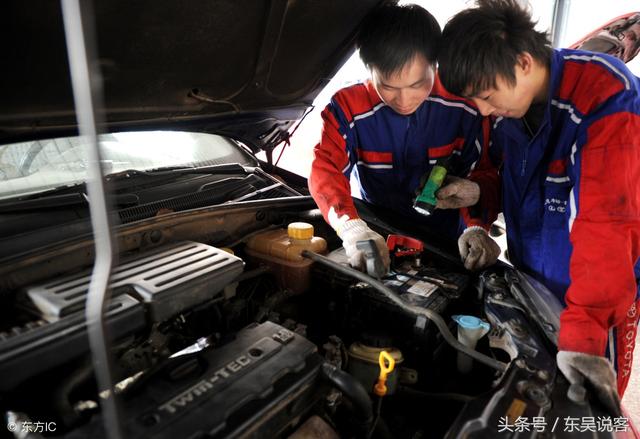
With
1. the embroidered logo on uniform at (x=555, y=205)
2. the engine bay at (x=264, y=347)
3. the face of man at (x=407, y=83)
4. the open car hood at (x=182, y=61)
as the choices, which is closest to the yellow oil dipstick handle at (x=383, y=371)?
the engine bay at (x=264, y=347)

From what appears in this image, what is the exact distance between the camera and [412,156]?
5.36 ft

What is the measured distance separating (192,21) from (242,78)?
1.10 feet

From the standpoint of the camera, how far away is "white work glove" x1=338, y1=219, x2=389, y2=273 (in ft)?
3.90

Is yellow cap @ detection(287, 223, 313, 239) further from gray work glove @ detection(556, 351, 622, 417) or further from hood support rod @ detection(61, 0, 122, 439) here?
hood support rod @ detection(61, 0, 122, 439)

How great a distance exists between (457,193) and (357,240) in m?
0.45

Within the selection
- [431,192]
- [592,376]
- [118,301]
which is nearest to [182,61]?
[118,301]

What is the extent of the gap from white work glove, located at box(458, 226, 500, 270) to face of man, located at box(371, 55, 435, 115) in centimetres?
46

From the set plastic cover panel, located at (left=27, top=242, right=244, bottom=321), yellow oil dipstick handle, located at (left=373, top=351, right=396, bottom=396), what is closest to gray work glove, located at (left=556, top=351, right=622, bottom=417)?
yellow oil dipstick handle, located at (left=373, top=351, right=396, bottom=396)

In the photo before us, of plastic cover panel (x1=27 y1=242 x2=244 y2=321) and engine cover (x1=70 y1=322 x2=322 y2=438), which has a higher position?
plastic cover panel (x1=27 y1=242 x2=244 y2=321)

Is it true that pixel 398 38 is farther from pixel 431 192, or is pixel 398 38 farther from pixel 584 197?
pixel 584 197

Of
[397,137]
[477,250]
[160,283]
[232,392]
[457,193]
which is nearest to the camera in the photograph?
[232,392]

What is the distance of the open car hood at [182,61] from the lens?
3.32 feet

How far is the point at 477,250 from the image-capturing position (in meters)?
1.36

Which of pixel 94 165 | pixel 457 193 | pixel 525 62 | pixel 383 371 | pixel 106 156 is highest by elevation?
pixel 525 62
